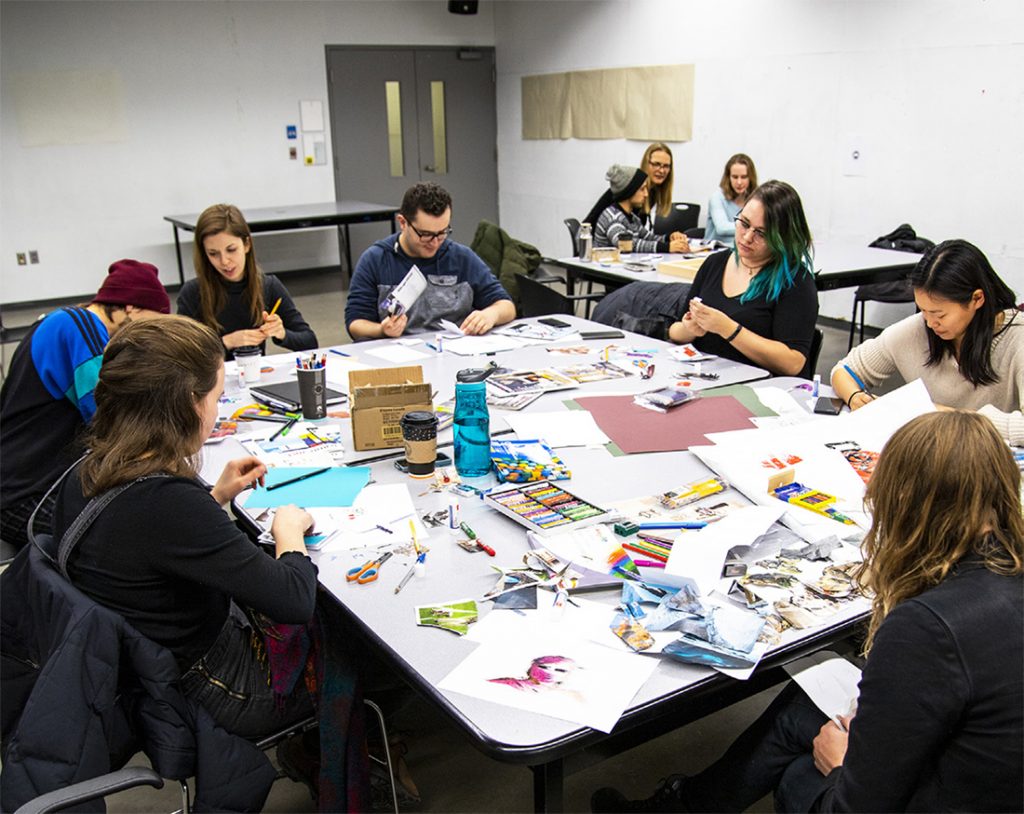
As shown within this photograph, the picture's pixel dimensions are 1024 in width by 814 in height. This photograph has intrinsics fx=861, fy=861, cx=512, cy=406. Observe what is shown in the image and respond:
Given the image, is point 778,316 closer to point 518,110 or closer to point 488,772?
point 488,772

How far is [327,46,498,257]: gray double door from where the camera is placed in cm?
916

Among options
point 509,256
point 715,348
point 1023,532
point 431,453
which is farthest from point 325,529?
point 509,256

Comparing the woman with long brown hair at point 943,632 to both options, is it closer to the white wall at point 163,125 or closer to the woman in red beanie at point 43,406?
the woman in red beanie at point 43,406

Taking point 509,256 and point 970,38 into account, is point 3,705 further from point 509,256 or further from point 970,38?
point 970,38

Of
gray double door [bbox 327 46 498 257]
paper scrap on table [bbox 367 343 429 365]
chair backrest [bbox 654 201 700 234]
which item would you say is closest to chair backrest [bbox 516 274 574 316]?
paper scrap on table [bbox 367 343 429 365]

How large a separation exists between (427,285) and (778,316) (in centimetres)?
143

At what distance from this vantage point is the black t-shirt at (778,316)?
3.03 m

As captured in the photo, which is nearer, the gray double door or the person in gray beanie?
the person in gray beanie

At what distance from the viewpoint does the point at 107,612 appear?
1.39m

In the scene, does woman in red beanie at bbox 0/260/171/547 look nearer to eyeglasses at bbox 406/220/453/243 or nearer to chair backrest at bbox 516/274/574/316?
eyeglasses at bbox 406/220/453/243

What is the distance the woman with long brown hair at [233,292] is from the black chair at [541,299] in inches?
50.8

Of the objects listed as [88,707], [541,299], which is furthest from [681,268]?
[88,707]

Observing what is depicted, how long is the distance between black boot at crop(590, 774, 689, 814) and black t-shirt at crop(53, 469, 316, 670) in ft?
2.76

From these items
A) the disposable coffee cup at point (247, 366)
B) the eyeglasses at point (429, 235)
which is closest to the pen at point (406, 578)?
the disposable coffee cup at point (247, 366)
